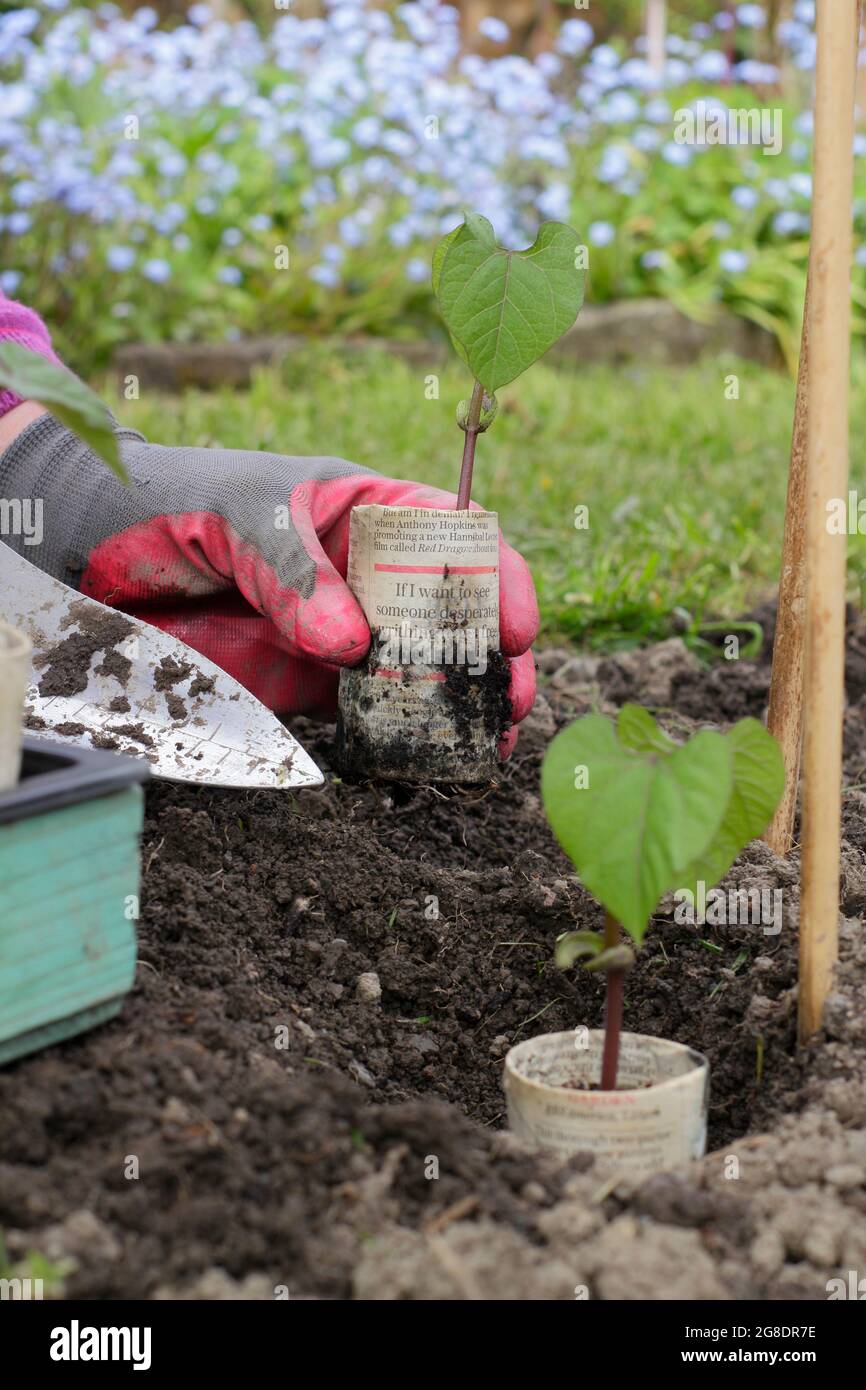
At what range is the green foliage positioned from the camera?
1073 millimetres

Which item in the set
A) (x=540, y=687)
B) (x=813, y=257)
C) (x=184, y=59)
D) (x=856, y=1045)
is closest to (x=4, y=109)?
(x=184, y=59)

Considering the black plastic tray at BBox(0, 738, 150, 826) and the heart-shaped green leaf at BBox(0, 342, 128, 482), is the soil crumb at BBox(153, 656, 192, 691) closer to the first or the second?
the black plastic tray at BBox(0, 738, 150, 826)

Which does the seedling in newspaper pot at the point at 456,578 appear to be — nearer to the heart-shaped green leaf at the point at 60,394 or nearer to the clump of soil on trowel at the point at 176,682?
the clump of soil on trowel at the point at 176,682

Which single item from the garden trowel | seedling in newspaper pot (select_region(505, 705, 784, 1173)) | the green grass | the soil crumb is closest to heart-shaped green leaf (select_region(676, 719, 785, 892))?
seedling in newspaper pot (select_region(505, 705, 784, 1173))

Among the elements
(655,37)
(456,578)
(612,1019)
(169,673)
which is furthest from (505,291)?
(655,37)

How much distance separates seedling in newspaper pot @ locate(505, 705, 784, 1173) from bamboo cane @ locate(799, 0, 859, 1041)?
0.16 feet

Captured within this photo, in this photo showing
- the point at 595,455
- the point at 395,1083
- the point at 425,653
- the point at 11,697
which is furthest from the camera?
the point at 595,455

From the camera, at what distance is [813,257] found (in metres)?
1.23

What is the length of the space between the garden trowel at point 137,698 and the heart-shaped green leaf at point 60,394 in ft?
1.85

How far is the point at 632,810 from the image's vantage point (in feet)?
3.58

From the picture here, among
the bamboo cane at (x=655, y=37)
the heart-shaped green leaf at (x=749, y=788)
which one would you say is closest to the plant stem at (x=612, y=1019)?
the heart-shaped green leaf at (x=749, y=788)

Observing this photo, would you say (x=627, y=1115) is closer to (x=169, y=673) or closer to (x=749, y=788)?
(x=749, y=788)

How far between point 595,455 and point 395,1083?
2.66 meters

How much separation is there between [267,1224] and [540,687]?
1.48 meters
